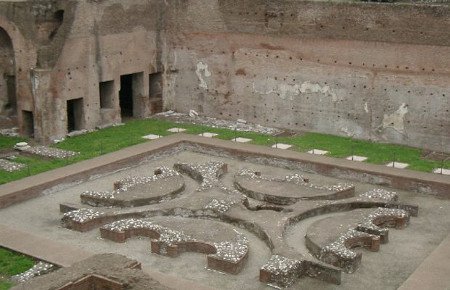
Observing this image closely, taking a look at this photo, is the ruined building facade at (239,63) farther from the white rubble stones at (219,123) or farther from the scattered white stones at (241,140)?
the scattered white stones at (241,140)

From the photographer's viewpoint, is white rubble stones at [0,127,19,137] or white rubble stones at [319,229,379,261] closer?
white rubble stones at [319,229,379,261]

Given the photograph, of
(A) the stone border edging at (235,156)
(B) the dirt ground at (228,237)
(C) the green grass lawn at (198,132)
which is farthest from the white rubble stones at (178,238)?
(C) the green grass lawn at (198,132)

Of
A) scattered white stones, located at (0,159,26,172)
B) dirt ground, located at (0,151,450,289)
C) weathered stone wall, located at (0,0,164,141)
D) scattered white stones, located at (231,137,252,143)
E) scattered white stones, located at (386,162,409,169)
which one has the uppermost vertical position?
weathered stone wall, located at (0,0,164,141)

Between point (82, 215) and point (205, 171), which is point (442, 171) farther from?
point (82, 215)

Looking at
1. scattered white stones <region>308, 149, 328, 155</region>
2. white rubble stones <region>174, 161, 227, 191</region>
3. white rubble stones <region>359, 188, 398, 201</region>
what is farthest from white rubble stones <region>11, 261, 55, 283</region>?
scattered white stones <region>308, 149, 328, 155</region>

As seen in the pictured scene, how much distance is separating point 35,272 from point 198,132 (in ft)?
30.2

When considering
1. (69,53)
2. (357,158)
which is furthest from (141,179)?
(69,53)

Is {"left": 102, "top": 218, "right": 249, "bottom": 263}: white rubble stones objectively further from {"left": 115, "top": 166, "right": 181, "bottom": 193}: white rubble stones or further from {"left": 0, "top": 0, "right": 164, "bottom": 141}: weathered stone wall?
{"left": 0, "top": 0, "right": 164, "bottom": 141}: weathered stone wall

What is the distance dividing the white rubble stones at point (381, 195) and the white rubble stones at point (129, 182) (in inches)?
152

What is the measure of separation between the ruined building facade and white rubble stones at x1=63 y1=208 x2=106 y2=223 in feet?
19.1

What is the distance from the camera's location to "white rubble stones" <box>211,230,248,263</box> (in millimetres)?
10008

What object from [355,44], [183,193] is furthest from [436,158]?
[183,193]

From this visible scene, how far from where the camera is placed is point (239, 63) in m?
19.3

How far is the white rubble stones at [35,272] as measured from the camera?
9383 mm
